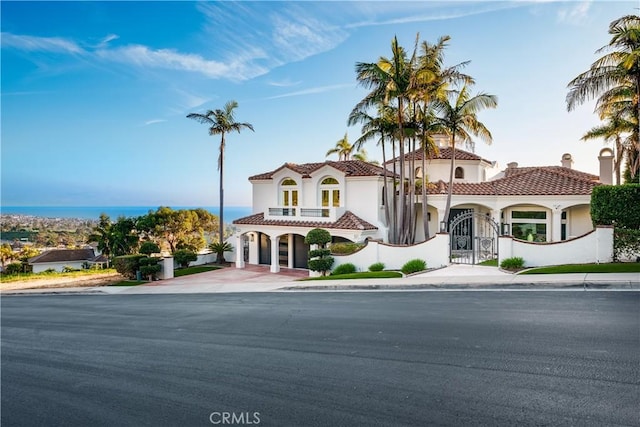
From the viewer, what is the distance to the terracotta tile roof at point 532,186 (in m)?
23.0

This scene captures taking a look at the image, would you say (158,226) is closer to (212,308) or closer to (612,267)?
(212,308)

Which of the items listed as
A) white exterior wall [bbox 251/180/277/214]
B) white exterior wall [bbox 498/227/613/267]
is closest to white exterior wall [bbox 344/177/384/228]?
white exterior wall [bbox 251/180/277/214]

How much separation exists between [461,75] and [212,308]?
751 inches

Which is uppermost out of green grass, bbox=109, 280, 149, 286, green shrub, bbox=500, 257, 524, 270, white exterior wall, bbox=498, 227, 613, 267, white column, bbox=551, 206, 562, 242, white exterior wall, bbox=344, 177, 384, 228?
white exterior wall, bbox=344, 177, 384, 228

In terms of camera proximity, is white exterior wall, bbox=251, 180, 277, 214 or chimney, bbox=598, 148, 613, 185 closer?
chimney, bbox=598, 148, 613, 185

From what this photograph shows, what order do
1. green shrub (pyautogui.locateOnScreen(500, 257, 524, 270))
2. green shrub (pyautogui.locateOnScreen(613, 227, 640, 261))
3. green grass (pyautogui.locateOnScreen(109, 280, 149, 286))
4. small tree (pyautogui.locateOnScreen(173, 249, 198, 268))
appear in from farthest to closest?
1. small tree (pyautogui.locateOnScreen(173, 249, 198, 268))
2. green grass (pyautogui.locateOnScreen(109, 280, 149, 286))
3. green shrub (pyautogui.locateOnScreen(500, 257, 524, 270))
4. green shrub (pyautogui.locateOnScreen(613, 227, 640, 261))

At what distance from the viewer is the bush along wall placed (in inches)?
551

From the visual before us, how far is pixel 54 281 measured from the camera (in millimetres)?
26594

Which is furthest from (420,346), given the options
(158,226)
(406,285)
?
(158,226)

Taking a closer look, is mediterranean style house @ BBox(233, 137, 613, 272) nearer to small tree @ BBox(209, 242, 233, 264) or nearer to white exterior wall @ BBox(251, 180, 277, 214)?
white exterior wall @ BBox(251, 180, 277, 214)

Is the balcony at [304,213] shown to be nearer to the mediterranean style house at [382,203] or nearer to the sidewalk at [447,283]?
the mediterranean style house at [382,203]

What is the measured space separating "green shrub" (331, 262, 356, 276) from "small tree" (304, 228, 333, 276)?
64 cm

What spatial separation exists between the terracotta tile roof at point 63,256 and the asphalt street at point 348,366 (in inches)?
1809

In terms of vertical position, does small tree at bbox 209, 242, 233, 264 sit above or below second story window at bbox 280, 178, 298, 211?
below
